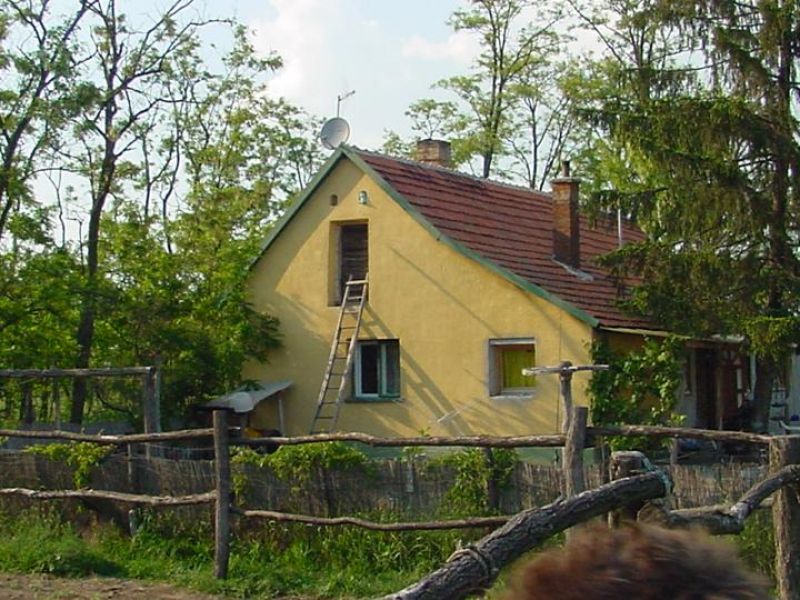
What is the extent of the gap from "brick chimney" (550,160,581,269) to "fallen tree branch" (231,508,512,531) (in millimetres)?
12274

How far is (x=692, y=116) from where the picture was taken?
1820 cm

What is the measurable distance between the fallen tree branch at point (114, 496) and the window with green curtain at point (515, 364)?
942 centimetres

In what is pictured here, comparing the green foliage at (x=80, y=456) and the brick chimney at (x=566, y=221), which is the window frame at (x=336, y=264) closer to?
the brick chimney at (x=566, y=221)

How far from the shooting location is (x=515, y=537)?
13.5 feet

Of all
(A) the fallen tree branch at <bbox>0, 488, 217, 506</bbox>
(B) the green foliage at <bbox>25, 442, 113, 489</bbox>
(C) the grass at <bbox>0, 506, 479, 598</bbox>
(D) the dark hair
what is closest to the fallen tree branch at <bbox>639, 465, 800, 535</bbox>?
(D) the dark hair

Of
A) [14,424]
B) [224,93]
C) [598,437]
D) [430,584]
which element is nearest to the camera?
[430,584]

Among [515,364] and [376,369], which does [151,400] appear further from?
[376,369]

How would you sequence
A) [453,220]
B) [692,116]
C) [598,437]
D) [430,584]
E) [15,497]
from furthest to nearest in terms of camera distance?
[453,220], [692,116], [15,497], [598,437], [430,584]

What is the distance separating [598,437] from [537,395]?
34.5 ft

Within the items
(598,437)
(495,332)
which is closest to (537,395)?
(495,332)

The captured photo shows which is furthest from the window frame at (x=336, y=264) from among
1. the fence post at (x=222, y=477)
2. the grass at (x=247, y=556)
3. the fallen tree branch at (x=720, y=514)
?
the fallen tree branch at (x=720, y=514)

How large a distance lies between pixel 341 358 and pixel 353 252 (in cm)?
186

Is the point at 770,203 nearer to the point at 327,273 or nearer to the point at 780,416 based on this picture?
the point at 780,416

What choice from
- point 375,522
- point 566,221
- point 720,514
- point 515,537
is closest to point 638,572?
→ point 515,537
